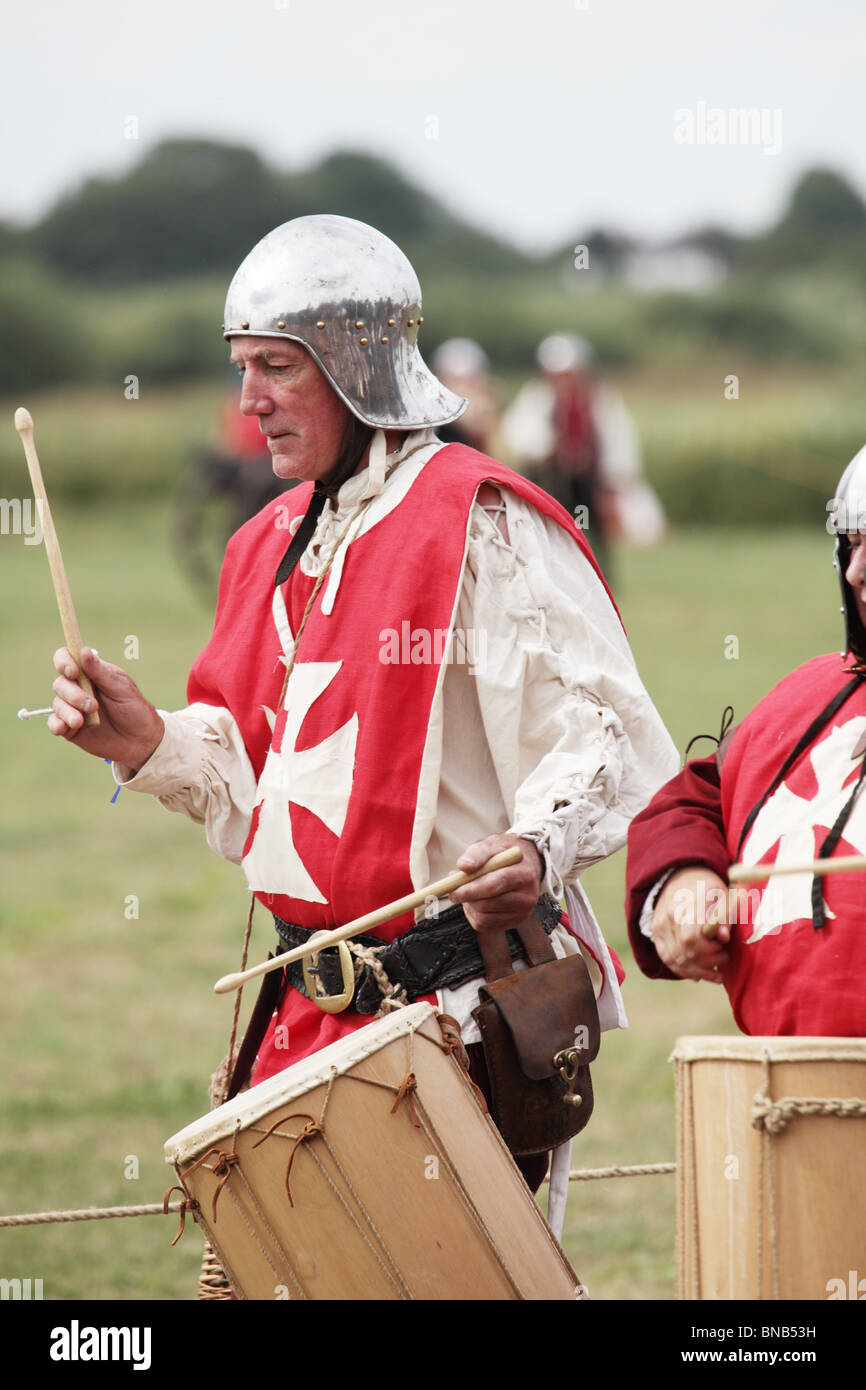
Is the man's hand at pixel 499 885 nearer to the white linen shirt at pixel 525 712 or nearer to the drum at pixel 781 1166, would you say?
the white linen shirt at pixel 525 712

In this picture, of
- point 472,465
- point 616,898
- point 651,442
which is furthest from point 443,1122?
point 651,442

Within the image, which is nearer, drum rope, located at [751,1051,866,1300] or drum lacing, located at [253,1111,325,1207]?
drum rope, located at [751,1051,866,1300]

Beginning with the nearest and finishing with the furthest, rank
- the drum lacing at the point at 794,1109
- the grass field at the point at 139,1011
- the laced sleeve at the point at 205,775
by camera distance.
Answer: the drum lacing at the point at 794,1109 → the laced sleeve at the point at 205,775 → the grass field at the point at 139,1011

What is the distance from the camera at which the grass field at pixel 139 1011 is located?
4.36 m

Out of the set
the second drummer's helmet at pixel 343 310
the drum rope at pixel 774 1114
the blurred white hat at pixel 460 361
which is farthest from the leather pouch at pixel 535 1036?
the blurred white hat at pixel 460 361

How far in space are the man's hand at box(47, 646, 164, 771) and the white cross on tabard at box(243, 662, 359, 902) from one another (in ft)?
0.74

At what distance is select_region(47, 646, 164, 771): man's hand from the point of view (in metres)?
2.95

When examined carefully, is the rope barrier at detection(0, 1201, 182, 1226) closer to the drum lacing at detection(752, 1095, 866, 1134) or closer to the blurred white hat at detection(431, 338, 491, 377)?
the drum lacing at detection(752, 1095, 866, 1134)

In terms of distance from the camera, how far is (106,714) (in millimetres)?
3051

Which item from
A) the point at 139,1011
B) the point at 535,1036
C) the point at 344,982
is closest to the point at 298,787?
the point at 344,982

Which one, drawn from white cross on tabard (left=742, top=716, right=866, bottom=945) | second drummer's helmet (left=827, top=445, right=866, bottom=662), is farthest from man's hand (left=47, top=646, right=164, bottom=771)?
second drummer's helmet (left=827, top=445, right=866, bottom=662)

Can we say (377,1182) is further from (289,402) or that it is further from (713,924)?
(289,402)

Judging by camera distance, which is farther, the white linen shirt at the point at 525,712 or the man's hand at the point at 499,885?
the white linen shirt at the point at 525,712

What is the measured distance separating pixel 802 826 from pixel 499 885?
0.46 metres
